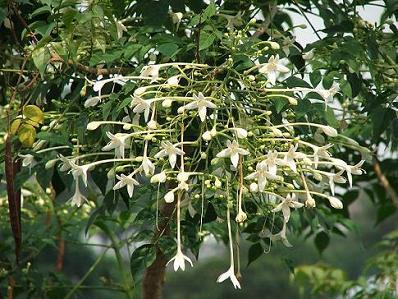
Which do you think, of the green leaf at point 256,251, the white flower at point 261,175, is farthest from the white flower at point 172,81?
the green leaf at point 256,251

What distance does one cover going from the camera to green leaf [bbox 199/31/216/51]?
1738 mm

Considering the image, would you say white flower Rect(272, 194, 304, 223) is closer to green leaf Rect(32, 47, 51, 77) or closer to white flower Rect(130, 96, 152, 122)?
white flower Rect(130, 96, 152, 122)

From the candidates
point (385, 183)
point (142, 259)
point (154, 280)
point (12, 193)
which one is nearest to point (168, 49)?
point (142, 259)

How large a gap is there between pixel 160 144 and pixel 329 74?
1.55ft

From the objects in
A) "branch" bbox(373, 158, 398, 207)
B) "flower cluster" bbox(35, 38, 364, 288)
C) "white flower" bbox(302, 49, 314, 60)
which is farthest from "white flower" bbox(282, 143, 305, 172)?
"branch" bbox(373, 158, 398, 207)

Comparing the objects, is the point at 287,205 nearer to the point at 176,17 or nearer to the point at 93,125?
the point at 93,125

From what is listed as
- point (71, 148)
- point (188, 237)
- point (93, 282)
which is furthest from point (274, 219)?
point (93, 282)

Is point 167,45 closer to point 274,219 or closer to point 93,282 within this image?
point 274,219

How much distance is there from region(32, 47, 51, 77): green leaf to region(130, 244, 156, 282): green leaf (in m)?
0.41

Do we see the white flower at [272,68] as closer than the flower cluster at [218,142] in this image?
No

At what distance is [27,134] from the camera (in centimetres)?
189

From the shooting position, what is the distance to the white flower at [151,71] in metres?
1.68

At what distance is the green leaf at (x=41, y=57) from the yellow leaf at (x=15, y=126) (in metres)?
0.14

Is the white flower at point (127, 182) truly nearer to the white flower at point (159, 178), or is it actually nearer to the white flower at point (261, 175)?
the white flower at point (159, 178)
